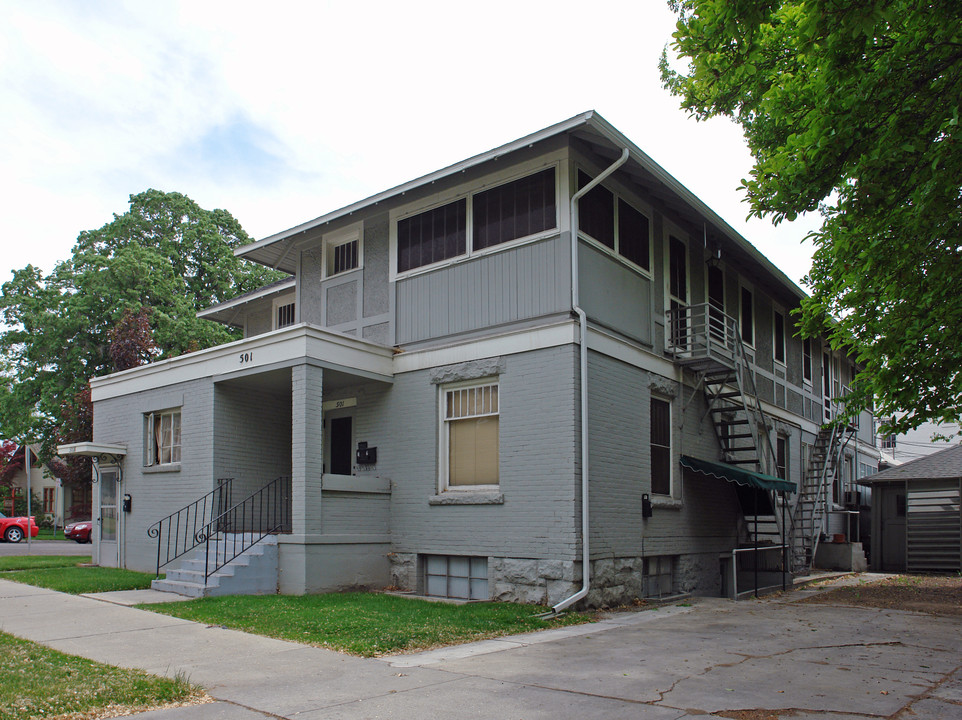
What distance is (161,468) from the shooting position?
15352mm

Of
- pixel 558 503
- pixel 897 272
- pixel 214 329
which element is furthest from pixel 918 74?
pixel 214 329

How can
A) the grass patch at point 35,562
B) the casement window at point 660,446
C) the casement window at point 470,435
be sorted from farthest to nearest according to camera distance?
the grass patch at point 35,562
the casement window at point 660,446
the casement window at point 470,435

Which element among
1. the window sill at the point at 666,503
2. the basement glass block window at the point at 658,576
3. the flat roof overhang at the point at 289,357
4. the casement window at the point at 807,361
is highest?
the casement window at the point at 807,361

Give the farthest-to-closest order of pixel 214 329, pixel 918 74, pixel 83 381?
pixel 214 329
pixel 83 381
pixel 918 74

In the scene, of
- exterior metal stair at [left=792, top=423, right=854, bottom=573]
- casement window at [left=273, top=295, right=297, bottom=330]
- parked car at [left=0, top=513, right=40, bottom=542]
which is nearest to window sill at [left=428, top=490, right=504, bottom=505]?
casement window at [left=273, top=295, right=297, bottom=330]

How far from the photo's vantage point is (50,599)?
38.3ft

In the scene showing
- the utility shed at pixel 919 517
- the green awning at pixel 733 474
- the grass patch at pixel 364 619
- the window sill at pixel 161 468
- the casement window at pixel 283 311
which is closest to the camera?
the grass patch at pixel 364 619

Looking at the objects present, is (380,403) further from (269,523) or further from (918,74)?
Answer: (918,74)

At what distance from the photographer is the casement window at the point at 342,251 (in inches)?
610

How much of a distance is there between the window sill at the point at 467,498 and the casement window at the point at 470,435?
165mm

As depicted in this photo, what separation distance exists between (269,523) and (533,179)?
8.03 meters

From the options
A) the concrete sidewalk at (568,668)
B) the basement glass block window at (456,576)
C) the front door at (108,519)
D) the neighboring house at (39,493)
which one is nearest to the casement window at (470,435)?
the basement glass block window at (456,576)

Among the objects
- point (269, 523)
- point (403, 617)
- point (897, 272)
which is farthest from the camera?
point (269, 523)

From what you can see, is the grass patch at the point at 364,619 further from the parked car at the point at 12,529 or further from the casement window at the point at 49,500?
the casement window at the point at 49,500
